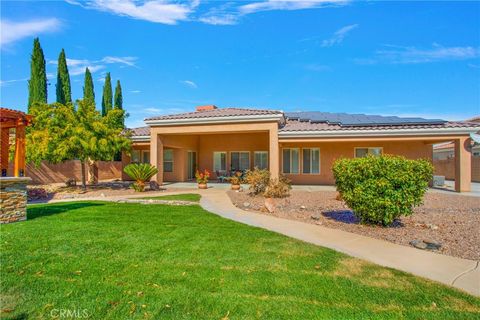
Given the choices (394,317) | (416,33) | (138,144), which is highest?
(416,33)

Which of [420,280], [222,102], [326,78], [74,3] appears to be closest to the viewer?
[420,280]

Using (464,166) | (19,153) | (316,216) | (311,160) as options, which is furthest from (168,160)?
(464,166)

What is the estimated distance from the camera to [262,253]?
575 cm

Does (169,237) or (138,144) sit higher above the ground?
(138,144)

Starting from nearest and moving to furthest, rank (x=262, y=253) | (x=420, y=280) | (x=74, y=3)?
(x=420, y=280)
(x=262, y=253)
(x=74, y=3)

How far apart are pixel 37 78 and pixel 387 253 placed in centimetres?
2846

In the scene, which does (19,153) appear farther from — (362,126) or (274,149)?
(362,126)

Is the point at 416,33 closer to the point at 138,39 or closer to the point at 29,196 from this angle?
the point at 138,39

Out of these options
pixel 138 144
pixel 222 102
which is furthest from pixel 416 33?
pixel 222 102

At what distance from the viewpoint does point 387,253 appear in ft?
19.2

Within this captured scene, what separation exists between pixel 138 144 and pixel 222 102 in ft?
38.4

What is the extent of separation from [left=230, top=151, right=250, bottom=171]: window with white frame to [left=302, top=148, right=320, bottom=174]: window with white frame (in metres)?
4.44

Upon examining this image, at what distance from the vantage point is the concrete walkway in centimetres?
465

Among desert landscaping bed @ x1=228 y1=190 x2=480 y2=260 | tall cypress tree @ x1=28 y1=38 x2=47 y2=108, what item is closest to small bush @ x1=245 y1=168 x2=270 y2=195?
desert landscaping bed @ x1=228 y1=190 x2=480 y2=260
